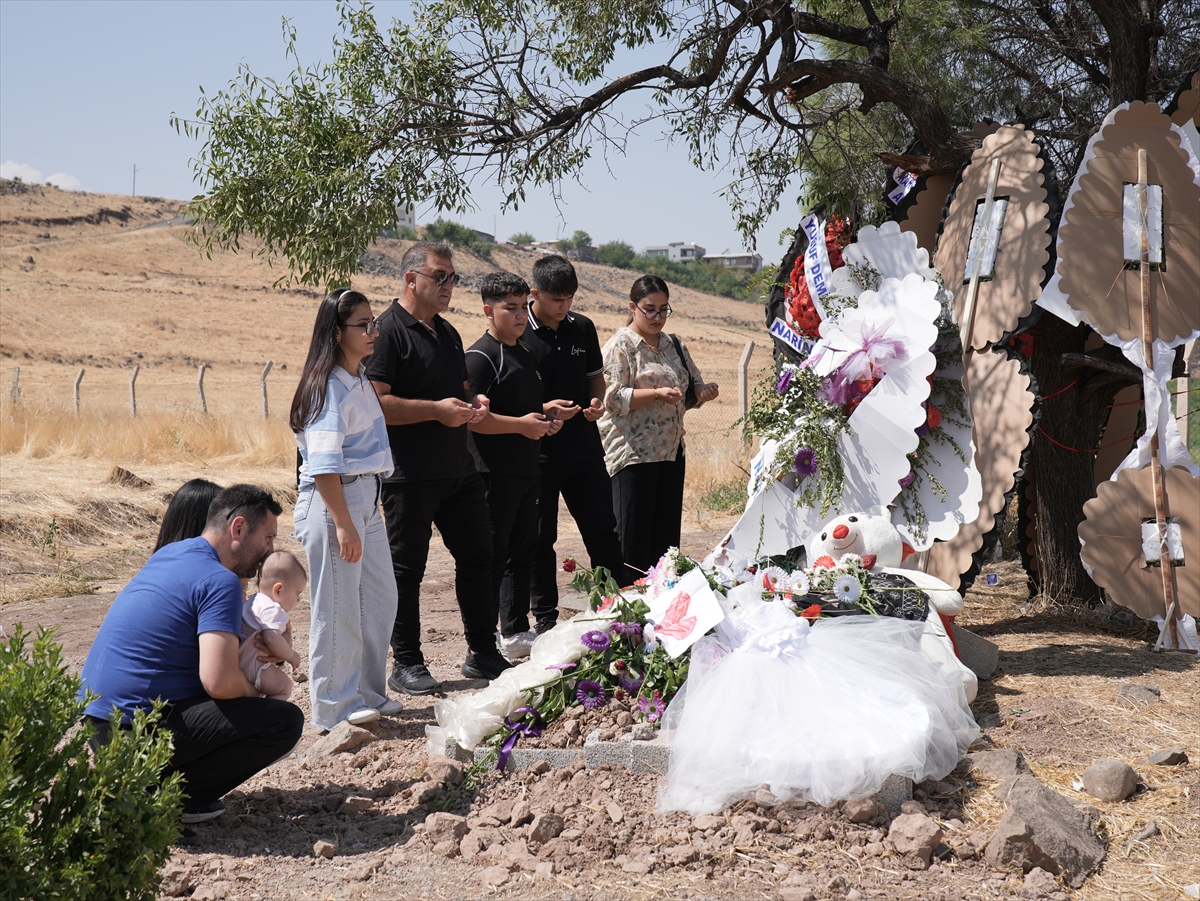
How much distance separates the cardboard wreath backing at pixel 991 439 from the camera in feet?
16.9

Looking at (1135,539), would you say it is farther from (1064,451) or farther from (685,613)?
(685,613)

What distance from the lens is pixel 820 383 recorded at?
538cm

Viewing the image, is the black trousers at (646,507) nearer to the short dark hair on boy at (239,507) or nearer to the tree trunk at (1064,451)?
the tree trunk at (1064,451)

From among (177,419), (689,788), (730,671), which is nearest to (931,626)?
(730,671)

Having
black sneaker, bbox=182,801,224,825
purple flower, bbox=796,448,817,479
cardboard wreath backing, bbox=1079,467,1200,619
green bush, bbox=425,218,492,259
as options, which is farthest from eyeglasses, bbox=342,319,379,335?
green bush, bbox=425,218,492,259

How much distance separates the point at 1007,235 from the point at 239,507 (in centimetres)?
415

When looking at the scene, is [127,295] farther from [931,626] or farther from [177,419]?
[931,626]

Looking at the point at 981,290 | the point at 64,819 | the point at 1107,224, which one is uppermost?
the point at 1107,224

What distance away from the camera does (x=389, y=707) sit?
4.48 m

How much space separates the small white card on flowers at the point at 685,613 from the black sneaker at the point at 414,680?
131cm

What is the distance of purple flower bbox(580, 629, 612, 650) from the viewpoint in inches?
159

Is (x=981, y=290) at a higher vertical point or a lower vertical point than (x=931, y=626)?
higher

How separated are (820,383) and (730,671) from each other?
7.20ft

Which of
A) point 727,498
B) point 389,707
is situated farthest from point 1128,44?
point 727,498
